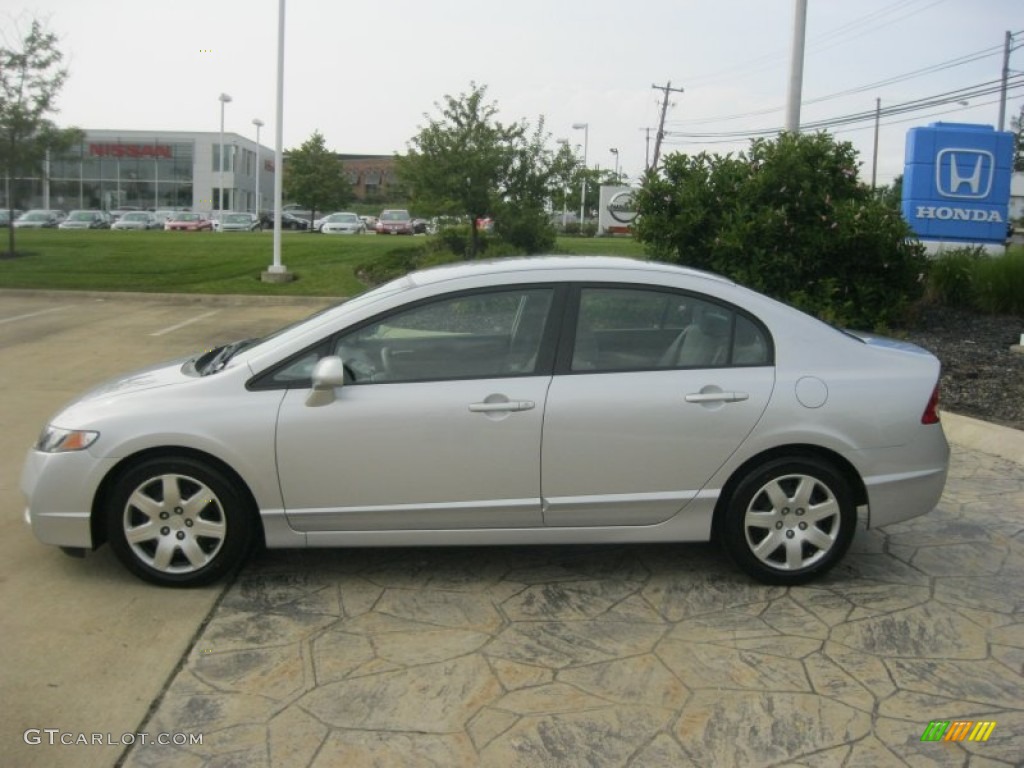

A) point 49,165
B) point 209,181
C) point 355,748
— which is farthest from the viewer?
point 209,181

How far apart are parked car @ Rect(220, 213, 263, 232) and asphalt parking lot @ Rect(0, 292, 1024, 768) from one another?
158 feet

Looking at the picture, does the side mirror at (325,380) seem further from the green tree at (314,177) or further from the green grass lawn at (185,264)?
the green tree at (314,177)

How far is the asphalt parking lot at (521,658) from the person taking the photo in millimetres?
3289

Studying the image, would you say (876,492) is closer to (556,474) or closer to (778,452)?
(778,452)

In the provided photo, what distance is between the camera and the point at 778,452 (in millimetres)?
4523

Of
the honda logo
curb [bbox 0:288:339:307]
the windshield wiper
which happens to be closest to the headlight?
the windshield wiper

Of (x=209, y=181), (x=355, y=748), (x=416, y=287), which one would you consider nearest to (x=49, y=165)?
(x=416, y=287)

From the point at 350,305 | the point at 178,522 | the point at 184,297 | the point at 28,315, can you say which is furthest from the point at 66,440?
the point at 184,297

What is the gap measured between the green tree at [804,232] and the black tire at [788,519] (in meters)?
6.12

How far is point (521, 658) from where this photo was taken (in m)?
3.89

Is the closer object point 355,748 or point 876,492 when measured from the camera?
point 355,748

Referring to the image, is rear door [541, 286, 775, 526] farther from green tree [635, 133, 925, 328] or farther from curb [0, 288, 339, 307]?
curb [0, 288, 339, 307]

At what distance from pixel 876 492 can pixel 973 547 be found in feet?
3.60

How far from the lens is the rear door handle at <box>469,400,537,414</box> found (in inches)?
172
